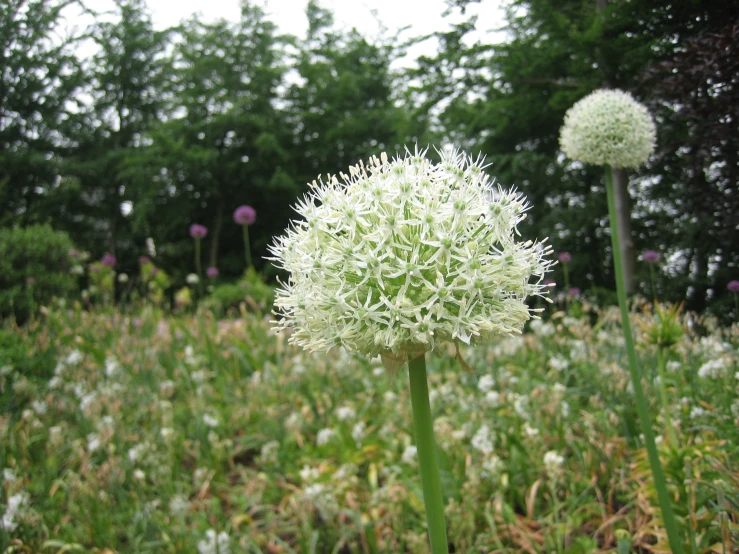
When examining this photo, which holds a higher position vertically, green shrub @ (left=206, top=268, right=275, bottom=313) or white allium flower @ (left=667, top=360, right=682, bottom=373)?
green shrub @ (left=206, top=268, right=275, bottom=313)

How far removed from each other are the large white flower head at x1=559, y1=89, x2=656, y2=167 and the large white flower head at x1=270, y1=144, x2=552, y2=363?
147 cm

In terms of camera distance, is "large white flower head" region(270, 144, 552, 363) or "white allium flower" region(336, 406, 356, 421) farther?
"white allium flower" region(336, 406, 356, 421)

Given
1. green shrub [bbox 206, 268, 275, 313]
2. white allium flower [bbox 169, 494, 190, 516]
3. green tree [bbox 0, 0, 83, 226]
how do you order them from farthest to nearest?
green tree [bbox 0, 0, 83, 226]
green shrub [bbox 206, 268, 275, 313]
white allium flower [bbox 169, 494, 190, 516]

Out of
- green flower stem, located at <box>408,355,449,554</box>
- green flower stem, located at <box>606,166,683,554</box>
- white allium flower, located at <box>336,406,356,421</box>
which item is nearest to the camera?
green flower stem, located at <box>408,355,449,554</box>

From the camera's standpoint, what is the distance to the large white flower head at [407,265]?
127cm

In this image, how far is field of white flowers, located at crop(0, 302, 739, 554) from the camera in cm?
257

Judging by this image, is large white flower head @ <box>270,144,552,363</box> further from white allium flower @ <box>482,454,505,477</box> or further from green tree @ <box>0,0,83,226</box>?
green tree @ <box>0,0,83,226</box>

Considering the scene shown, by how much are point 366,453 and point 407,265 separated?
2.68m

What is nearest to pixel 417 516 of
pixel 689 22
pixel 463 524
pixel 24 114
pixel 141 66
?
pixel 463 524

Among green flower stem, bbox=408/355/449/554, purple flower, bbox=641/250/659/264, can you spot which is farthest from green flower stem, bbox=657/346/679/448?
purple flower, bbox=641/250/659/264

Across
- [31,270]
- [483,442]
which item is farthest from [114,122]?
[483,442]

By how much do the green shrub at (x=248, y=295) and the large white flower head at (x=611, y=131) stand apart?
3531 millimetres

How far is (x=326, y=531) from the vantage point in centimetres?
297

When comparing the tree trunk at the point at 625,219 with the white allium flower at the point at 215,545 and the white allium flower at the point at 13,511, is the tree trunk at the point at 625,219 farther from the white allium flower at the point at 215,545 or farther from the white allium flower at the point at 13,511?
the white allium flower at the point at 13,511
